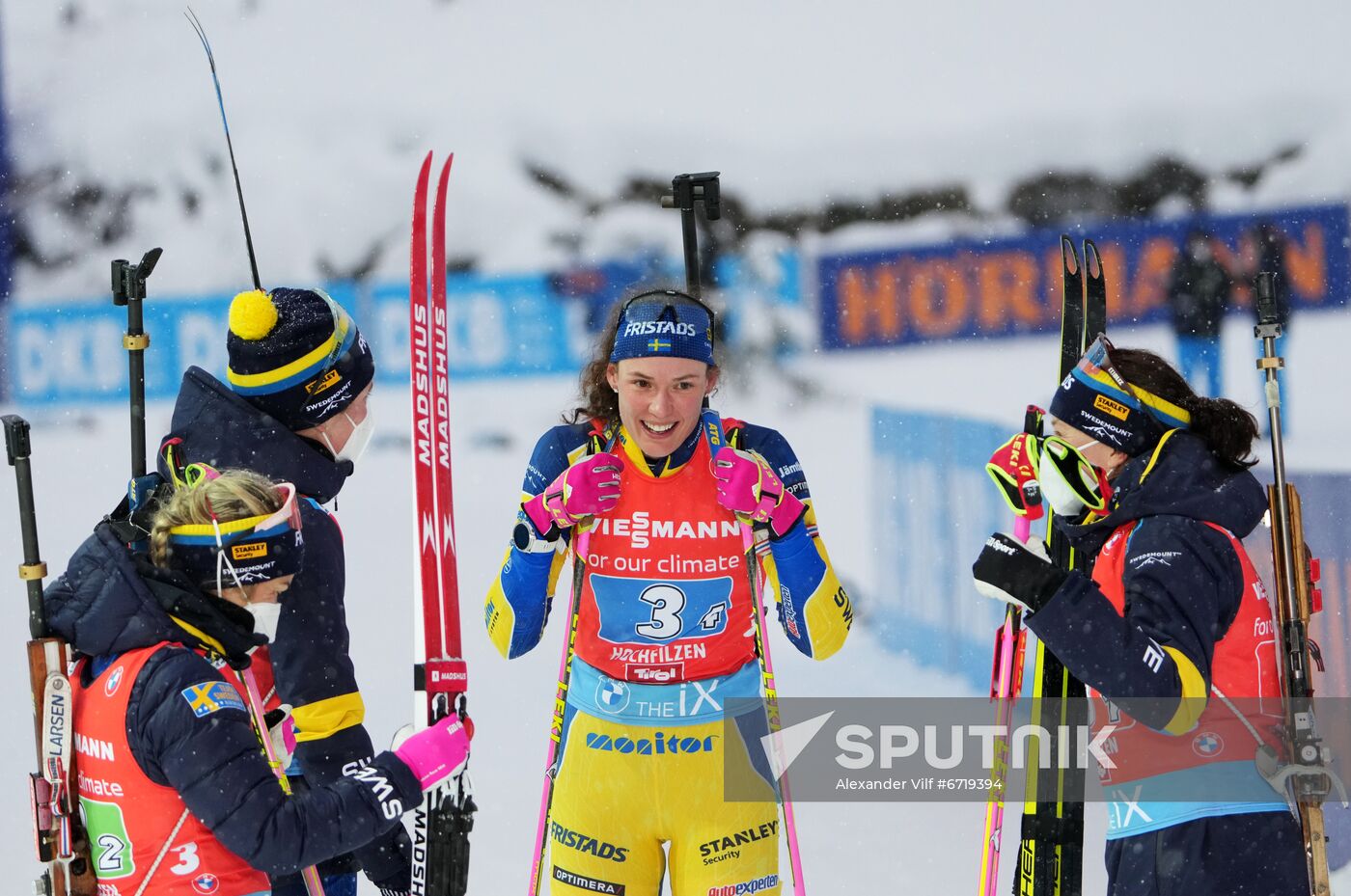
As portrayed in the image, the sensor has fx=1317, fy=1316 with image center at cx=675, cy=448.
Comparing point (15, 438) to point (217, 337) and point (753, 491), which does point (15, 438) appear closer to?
point (753, 491)

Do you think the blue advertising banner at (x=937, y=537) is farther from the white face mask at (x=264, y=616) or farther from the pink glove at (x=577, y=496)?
the white face mask at (x=264, y=616)

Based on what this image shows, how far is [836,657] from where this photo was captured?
6605 mm

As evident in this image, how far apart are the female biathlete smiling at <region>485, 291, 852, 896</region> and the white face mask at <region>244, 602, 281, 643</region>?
612 millimetres

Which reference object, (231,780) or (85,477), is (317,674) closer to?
(231,780)

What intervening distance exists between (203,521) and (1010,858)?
13.5ft

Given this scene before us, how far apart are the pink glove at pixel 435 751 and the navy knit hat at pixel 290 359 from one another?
2.58 ft

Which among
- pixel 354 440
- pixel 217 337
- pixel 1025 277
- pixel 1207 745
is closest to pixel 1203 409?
pixel 1207 745

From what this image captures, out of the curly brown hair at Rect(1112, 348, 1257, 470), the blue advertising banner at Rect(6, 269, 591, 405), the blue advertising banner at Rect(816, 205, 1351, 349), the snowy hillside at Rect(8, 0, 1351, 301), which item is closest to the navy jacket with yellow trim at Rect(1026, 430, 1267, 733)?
the curly brown hair at Rect(1112, 348, 1257, 470)

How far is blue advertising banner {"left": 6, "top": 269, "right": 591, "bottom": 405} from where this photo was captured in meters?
7.26

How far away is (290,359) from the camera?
2.84m

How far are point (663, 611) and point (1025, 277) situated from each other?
449 cm

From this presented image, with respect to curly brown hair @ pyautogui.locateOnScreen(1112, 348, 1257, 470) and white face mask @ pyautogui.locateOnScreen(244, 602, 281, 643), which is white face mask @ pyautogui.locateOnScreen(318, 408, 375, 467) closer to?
white face mask @ pyautogui.locateOnScreen(244, 602, 281, 643)

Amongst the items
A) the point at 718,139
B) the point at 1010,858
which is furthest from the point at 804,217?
the point at 1010,858

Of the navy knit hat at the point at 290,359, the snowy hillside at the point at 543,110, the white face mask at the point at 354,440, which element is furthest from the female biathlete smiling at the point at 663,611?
the snowy hillside at the point at 543,110
